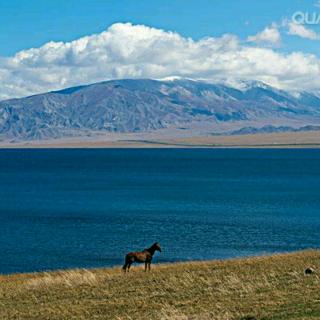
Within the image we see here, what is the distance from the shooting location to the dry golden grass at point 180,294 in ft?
71.4

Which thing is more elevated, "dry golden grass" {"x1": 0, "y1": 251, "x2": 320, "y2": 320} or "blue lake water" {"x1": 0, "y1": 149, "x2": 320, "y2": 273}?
"dry golden grass" {"x1": 0, "y1": 251, "x2": 320, "y2": 320}

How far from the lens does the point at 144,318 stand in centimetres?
2141

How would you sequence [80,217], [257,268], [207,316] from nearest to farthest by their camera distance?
[207,316], [257,268], [80,217]

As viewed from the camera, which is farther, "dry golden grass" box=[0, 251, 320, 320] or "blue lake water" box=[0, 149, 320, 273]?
"blue lake water" box=[0, 149, 320, 273]

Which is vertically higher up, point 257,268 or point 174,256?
point 257,268

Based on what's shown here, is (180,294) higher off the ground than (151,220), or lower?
higher

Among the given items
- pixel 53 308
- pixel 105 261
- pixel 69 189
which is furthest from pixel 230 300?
pixel 69 189

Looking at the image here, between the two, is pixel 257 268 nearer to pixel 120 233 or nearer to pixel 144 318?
pixel 144 318

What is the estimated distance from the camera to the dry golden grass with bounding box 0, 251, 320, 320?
21766mm

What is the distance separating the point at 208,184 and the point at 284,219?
210ft

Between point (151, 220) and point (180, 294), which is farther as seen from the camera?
point (151, 220)

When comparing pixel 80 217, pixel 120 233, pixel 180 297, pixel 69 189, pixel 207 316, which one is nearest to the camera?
pixel 207 316

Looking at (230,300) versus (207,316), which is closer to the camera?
(207,316)

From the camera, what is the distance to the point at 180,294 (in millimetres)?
25562
